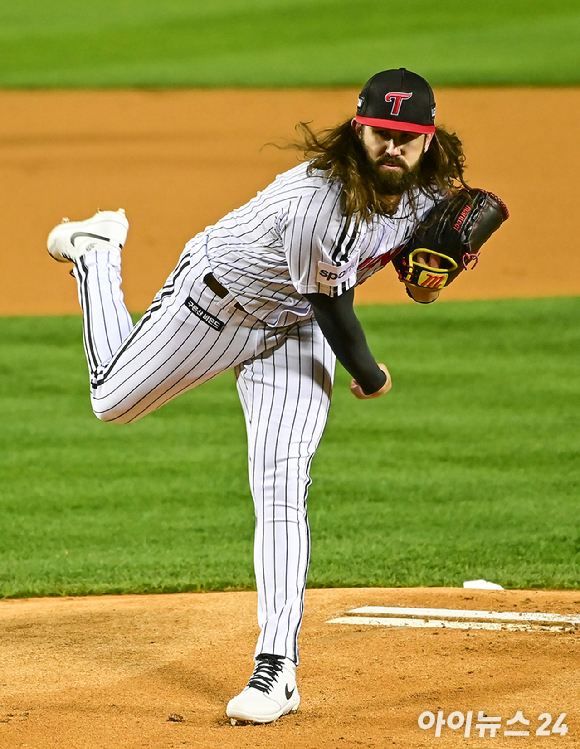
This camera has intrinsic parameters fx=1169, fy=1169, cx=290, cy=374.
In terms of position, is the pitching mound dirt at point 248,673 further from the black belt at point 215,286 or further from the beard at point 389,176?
the beard at point 389,176

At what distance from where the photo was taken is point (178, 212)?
11.8 meters

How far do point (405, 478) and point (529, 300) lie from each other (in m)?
4.04

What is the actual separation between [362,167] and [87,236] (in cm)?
143

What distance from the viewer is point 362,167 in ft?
9.69

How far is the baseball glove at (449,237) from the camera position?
3092 mm

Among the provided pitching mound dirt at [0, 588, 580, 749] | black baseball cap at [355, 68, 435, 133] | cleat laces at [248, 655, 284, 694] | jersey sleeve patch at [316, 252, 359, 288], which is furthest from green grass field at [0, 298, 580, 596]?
black baseball cap at [355, 68, 435, 133]

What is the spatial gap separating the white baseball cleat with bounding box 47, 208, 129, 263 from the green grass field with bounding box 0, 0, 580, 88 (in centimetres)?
1342

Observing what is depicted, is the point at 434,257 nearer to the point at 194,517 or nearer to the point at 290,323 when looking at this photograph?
the point at 290,323

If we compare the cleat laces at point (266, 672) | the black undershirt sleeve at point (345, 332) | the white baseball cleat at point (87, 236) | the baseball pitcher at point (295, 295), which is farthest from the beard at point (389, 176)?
the white baseball cleat at point (87, 236)

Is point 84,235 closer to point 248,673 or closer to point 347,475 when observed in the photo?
point 248,673

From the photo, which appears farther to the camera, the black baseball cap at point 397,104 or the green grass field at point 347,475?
the green grass field at point 347,475

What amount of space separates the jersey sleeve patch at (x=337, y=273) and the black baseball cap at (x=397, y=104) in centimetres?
34

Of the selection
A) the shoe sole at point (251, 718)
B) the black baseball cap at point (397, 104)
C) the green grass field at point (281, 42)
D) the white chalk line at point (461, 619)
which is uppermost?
the green grass field at point (281, 42)

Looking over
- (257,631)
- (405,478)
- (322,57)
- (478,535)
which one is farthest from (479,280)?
(322,57)
